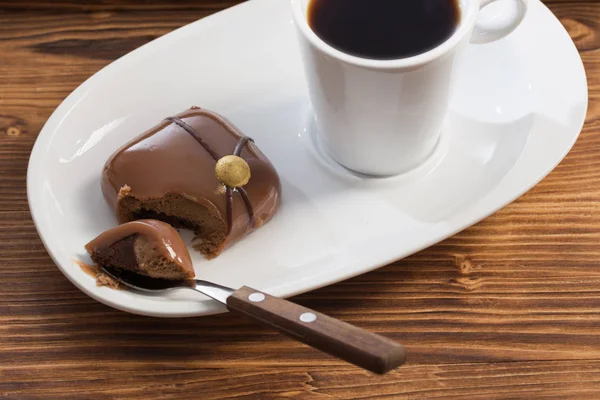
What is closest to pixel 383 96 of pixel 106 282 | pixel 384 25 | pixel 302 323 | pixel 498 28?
pixel 384 25

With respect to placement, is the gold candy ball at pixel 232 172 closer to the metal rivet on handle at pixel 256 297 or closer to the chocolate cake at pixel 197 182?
the chocolate cake at pixel 197 182

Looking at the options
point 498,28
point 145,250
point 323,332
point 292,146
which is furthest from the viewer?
point 292,146

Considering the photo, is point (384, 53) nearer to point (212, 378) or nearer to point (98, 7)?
point (212, 378)

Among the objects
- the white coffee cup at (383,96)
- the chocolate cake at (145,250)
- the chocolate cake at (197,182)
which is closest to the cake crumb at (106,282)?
the chocolate cake at (145,250)

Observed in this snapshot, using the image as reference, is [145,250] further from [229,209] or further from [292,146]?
[292,146]

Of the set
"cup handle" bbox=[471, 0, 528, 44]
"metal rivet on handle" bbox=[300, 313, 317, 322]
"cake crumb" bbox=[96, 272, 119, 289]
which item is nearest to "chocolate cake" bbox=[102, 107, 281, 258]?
"cake crumb" bbox=[96, 272, 119, 289]

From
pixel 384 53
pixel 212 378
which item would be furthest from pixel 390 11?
pixel 212 378

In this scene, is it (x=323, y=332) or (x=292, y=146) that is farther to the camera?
(x=292, y=146)
